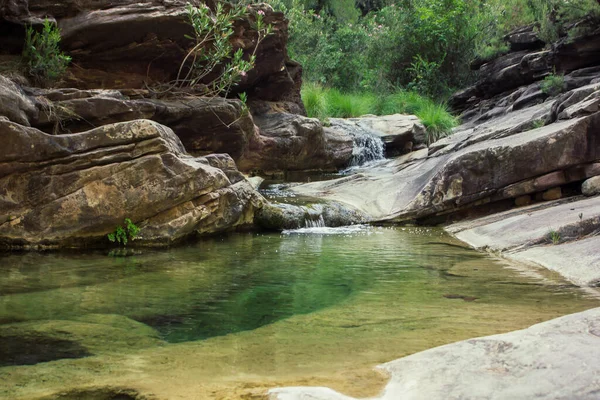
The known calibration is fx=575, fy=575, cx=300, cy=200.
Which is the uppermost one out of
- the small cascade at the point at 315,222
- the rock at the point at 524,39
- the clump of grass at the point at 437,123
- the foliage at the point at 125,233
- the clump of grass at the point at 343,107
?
the rock at the point at 524,39

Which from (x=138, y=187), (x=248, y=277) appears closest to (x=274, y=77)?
(x=138, y=187)

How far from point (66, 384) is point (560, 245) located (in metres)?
4.77

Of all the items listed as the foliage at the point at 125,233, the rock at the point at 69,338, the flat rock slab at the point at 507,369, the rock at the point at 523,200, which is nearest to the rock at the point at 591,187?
the rock at the point at 523,200

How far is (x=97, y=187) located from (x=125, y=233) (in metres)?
0.64

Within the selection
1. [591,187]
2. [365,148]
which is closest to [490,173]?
[591,187]

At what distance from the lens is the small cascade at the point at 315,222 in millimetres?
8797

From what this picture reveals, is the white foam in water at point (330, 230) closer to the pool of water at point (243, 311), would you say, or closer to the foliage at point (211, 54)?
the pool of water at point (243, 311)

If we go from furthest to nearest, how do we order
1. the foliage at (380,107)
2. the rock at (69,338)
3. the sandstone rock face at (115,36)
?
the foliage at (380,107) → the sandstone rock face at (115,36) → the rock at (69,338)

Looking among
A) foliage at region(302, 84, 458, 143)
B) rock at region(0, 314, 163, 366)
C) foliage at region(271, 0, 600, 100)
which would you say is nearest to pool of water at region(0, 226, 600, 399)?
rock at region(0, 314, 163, 366)

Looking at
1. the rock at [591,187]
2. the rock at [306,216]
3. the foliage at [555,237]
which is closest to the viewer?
the foliage at [555,237]

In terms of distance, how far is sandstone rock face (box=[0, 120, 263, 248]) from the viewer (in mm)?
6531

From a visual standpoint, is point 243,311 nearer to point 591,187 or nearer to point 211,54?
point 591,187

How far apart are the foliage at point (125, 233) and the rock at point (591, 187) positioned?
5.73 metres

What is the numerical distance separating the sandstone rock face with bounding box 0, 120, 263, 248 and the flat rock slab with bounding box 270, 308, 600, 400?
5.02 meters
